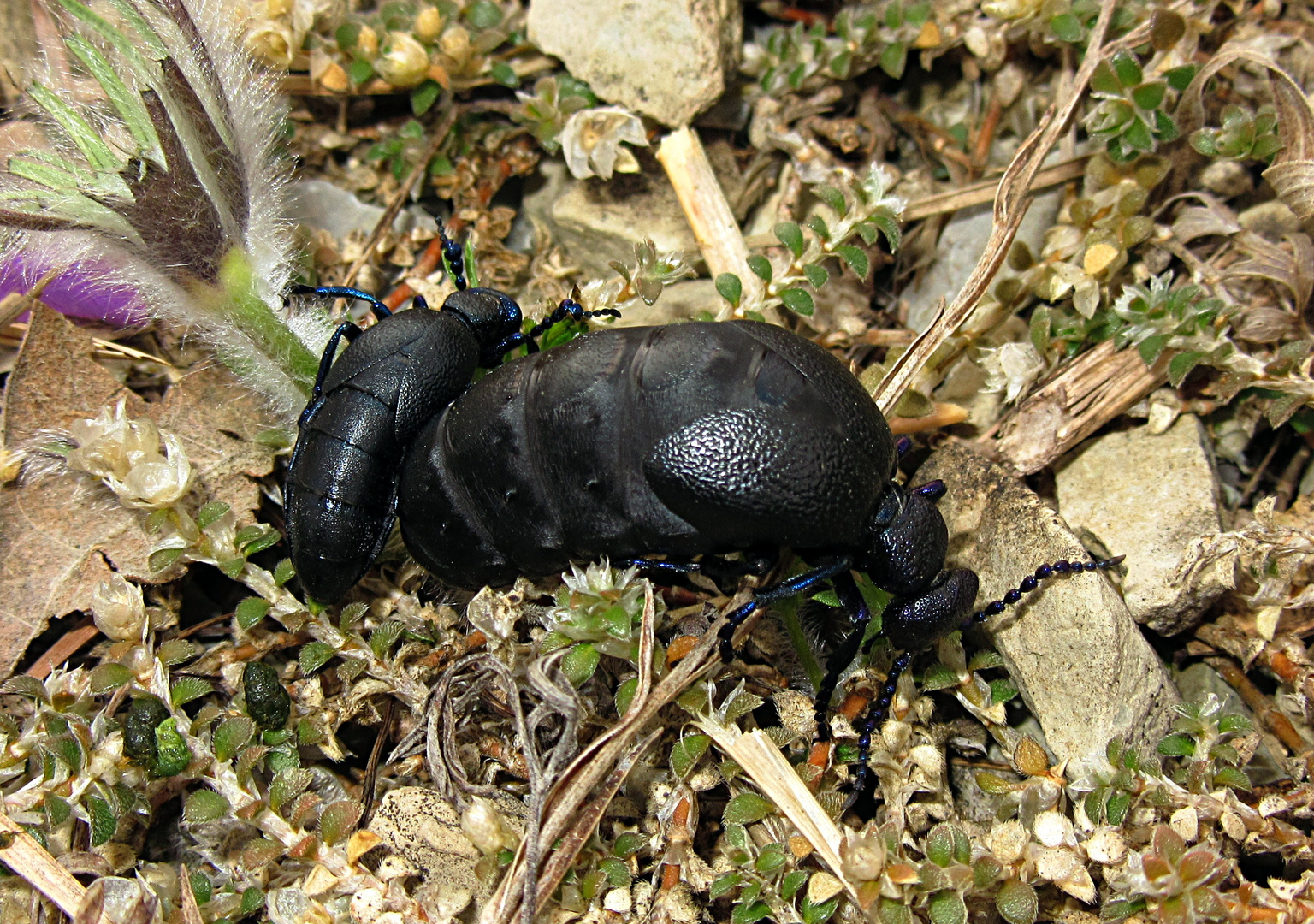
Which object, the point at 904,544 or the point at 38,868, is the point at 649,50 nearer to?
the point at 904,544

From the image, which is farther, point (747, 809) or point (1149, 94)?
point (1149, 94)

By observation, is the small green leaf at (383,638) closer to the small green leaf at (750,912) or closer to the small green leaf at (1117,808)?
the small green leaf at (750,912)

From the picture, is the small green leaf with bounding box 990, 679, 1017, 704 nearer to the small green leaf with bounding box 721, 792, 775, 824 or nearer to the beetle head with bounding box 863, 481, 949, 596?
the beetle head with bounding box 863, 481, 949, 596

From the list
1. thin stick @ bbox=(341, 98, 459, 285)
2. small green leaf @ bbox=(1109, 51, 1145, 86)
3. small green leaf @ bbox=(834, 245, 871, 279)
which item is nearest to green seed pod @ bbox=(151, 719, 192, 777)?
thin stick @ bbox=(341, 98, 459, 285)

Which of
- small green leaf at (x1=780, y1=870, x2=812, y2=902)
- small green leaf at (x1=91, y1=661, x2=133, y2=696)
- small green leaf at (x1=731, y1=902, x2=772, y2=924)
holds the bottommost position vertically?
small green leaf at (x1=731, y1=902, x2=772, y2=924)

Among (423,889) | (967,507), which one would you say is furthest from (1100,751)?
(423,889)

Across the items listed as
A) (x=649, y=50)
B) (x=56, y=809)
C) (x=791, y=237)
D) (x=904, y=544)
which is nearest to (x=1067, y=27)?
(x=791, y=237)

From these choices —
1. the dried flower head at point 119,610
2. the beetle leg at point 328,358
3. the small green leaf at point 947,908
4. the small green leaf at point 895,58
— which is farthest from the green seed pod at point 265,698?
the small green leaf at point 895,58
